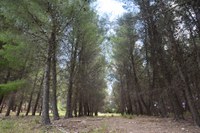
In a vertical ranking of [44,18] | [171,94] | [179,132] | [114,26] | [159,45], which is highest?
[114,26]

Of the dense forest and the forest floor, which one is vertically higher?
the dense forest

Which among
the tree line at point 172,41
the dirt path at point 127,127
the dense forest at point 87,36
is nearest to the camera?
the dirt path at point 127,127

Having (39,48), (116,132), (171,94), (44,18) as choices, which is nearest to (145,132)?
(116,132)

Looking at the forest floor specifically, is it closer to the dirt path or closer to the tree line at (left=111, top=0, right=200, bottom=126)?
the dirt path

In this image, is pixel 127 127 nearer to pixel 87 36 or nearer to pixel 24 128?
→ pixel 24 128

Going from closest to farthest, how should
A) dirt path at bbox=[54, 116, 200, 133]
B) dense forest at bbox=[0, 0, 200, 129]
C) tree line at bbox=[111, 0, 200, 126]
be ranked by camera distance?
dirt path at bbox=[54, 116, 200, 133]
tree line at bbox=[111, 0, 200, 126]
dense forest at bbox=[0, 0, 200, 129]

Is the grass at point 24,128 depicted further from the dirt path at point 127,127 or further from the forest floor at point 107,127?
the dirt path at point 127,127

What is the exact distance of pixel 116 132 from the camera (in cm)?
847

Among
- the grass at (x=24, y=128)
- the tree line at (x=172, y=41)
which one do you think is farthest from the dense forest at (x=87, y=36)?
the grass at (x=24, y=128)

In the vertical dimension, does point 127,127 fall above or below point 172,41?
below

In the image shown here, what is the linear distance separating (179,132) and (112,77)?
2050 centimetres

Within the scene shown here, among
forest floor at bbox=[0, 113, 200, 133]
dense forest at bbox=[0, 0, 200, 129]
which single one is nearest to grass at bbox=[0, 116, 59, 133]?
forest floor at bbox=[0, 113, 200, 133]

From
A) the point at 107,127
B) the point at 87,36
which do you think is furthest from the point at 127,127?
the point at 87,36

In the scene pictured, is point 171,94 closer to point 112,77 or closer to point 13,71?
point 13,71
